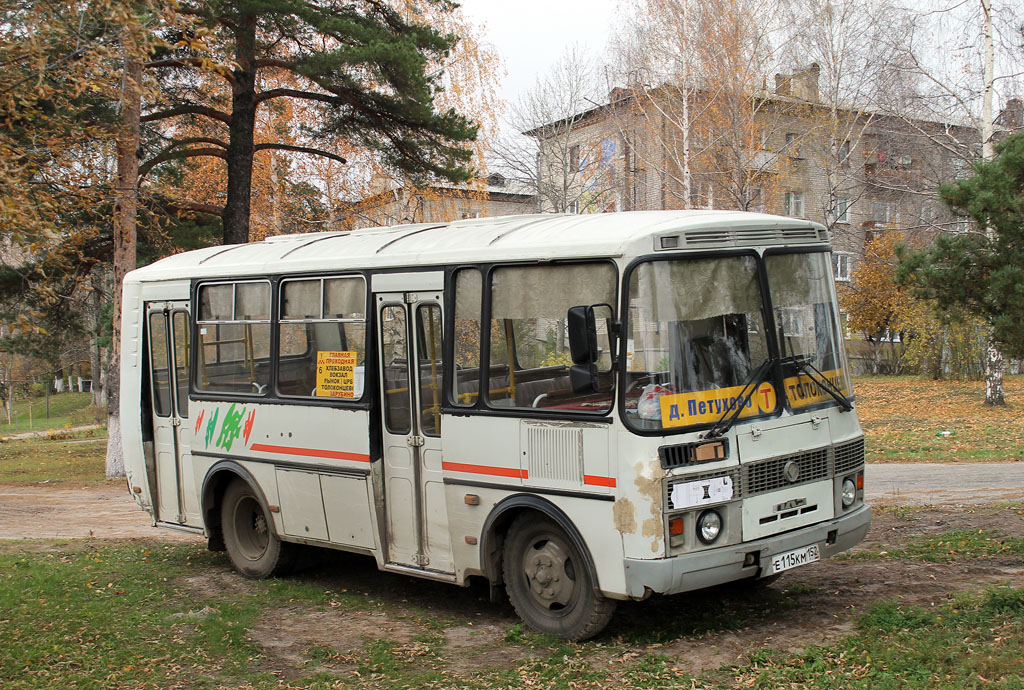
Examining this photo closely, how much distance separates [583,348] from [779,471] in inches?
62.2

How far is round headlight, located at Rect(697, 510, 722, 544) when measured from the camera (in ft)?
21.5

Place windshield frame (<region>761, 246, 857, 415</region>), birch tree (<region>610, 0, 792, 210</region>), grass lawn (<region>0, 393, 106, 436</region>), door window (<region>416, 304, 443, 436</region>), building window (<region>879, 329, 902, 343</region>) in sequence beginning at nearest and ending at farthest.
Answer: windshield frame (<region>761, 246, 857, 415</region>), door window (<region>416, 304, 443, 436</region>), birch tree (<region>610, 0, 792, 210</region>), building window (<region>879, 329, 902, 343</region>), grass lawn (<region>0, 393, 106, 436</region>)

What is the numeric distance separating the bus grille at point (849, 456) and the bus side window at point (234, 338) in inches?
195

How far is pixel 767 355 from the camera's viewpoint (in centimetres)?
700

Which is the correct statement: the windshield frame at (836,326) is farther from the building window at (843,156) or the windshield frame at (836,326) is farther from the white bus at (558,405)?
the building window at (843,156)

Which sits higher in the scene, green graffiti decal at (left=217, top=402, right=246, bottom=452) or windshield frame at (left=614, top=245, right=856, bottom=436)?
windshield frame at (left=614, top=245, right=856, bottom=436)

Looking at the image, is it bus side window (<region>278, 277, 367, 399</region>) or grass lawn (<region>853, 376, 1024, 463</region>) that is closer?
bus side window (<region>278, 277, 367, 399</region>)

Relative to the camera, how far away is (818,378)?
7.31m

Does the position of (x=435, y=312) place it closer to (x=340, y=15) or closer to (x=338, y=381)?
(x=338, y=381)

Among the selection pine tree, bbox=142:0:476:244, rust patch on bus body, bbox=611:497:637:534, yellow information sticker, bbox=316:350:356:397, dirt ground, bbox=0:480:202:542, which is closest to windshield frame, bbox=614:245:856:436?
rust patch on bus body, bbox=611:497:637:534

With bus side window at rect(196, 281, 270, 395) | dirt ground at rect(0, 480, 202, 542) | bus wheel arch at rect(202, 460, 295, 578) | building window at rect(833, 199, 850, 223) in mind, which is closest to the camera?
bus side window at rect(196, 281, 270, 395)

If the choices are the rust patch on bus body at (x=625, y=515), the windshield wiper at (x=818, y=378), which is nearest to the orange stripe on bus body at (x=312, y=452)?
the rust patch on bus body at (x=625, y=515)

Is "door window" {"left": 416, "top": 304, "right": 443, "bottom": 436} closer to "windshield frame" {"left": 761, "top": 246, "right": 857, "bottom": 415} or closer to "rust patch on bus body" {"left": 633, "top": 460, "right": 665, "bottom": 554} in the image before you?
"rust patch on bus body" {"left": 633, "top": 460, "right": 665, "bottom": 554}

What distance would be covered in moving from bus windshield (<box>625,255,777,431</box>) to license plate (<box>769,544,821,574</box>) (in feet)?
3.08
